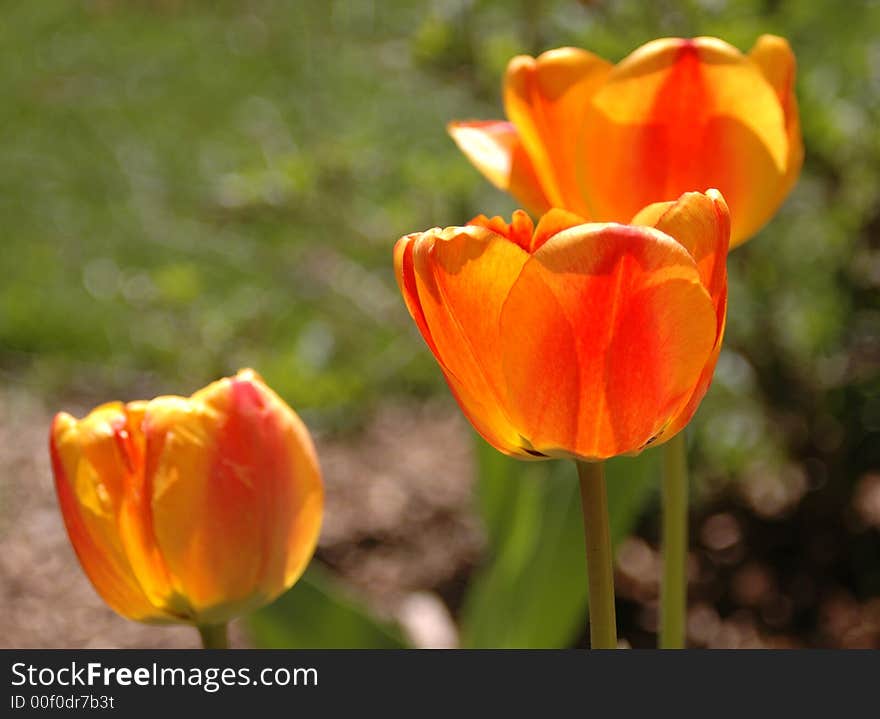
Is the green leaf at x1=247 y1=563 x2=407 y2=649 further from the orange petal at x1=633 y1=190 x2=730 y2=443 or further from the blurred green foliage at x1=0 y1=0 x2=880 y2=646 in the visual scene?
the orange petal at x1=633 y1=190 x2=730 y2=443

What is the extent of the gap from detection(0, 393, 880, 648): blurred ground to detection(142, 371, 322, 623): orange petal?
76 cm

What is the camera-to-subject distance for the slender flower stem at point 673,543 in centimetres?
82

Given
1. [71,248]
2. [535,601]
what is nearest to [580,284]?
[535,601]

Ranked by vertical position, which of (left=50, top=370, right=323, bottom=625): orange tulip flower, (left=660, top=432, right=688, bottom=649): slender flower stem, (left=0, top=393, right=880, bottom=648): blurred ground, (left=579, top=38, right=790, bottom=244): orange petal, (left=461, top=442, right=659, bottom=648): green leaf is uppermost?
(left=579, top=38, right=790, bottom=244): orange petal

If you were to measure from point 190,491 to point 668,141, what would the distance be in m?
0.32

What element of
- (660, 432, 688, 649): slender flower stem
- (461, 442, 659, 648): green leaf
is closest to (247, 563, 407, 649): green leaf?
(461, 442, 659, 648): green leaf

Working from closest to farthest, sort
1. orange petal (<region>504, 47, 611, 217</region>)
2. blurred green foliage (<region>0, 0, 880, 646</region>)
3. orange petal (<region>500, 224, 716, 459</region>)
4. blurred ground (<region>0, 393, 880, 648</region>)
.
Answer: orange petal (<region>500, 224, 716, 459</region>)
orange petal (<region>504, 47, 611, 217</region>)
blurred green foliage (<region>0, 0, 880, 646</region>)
blurred ground (<region>0, 393, 880, 648</region>)

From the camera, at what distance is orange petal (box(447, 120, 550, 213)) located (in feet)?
2.65

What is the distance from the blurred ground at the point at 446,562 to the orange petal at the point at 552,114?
29.1 inches

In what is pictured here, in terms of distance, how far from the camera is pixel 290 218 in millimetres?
1961

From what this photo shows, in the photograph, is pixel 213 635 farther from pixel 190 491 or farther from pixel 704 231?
pixel 704 231

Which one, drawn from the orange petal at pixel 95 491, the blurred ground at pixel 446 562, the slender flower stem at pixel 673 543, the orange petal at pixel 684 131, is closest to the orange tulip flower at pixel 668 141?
the orange petal at pixel 684 131

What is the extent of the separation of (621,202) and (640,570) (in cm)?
128

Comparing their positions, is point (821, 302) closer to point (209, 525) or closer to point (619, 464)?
point (619, 464)
